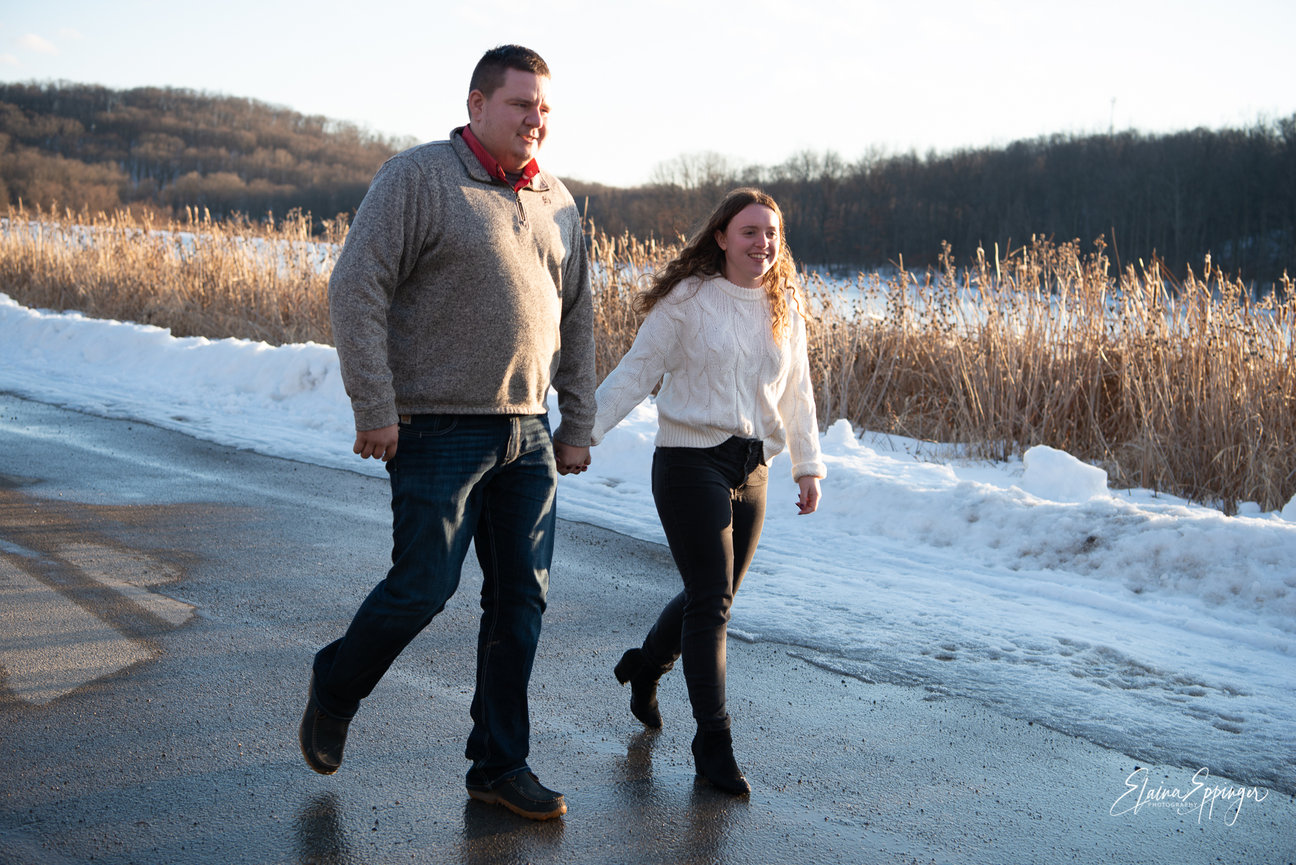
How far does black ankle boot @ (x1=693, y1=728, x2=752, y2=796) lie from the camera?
2953 millimetres

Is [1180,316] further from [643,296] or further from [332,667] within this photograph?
[332,667]

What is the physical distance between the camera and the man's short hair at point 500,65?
268 centimetres

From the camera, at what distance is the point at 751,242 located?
10.6 ft

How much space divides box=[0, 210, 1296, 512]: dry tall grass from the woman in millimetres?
4867

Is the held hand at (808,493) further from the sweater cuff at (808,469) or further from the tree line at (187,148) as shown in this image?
the tree line at (187,148)

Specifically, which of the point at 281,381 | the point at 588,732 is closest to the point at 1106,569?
the point at 588,732

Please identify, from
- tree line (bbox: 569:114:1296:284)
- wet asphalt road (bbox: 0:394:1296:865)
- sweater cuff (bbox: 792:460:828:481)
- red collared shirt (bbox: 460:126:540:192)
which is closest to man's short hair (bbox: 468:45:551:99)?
red collared shirt (bbox: 460:126:540:192)

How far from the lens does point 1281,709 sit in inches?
150

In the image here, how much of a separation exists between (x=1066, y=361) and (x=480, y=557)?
24.0 ft

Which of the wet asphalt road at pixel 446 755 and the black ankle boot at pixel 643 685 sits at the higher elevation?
the black ankle boot at pixel 643 685

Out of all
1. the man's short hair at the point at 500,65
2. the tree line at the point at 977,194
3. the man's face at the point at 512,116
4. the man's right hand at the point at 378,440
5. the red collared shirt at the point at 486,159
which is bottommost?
the man's right hand at the point at 378,440

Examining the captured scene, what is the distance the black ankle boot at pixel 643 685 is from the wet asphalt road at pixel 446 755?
0.24 ft

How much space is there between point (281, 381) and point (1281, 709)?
9487 millimetres

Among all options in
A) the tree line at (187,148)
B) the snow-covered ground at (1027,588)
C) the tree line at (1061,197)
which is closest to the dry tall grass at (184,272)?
the snow-covered ground at (1027,588)
